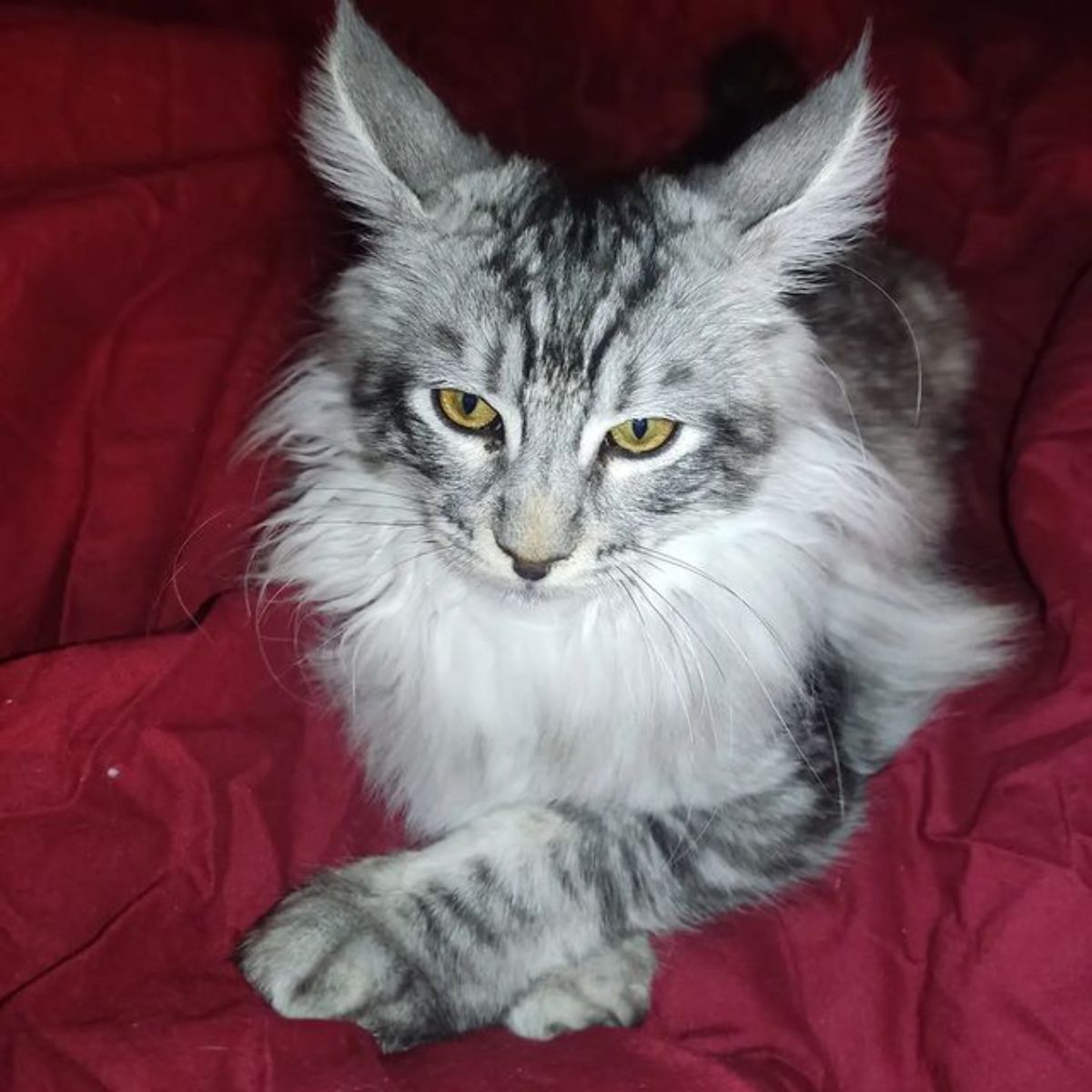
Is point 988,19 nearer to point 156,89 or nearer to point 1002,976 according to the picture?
point 156,89

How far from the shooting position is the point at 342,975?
1.27 meters

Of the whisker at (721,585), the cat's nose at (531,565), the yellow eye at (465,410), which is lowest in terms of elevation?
the whisker at (721,585)

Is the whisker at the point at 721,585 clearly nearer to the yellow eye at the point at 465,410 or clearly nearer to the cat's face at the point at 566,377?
the cat's face at the point at 566,377

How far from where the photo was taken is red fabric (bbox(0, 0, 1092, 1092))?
1277mm

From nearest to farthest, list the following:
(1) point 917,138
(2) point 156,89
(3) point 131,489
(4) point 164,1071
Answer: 1. (4) point 164,1071
2. (3) point 131,489
3. (2) point 156,89
4. (1) point 917,138

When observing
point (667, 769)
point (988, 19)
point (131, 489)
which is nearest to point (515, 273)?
point (667, 769)

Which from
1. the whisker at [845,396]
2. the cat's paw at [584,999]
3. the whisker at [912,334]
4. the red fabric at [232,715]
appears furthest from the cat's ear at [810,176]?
the cat's paw at [584,999]

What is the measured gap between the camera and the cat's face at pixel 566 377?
1.20 metres

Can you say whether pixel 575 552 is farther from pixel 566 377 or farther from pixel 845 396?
pixel 845 396

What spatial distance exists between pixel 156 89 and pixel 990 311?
141 cm

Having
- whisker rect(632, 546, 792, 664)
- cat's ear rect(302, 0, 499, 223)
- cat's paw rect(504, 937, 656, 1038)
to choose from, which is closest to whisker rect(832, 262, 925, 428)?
whisker rect(632, 546, 792, 664)

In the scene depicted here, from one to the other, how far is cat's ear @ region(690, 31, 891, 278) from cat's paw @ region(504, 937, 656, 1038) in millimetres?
763

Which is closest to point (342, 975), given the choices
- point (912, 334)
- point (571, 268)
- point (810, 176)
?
point (571, 268)

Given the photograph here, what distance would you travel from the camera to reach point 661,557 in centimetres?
132
